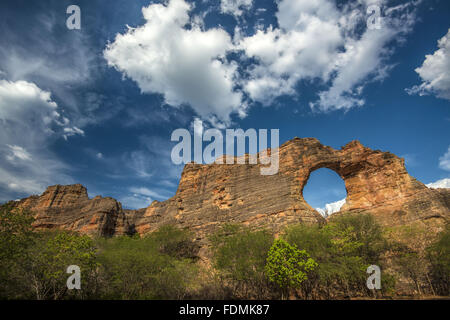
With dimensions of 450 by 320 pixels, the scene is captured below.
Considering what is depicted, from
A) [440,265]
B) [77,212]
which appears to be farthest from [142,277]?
[77,212]

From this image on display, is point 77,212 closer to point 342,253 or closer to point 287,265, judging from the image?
point 287,265

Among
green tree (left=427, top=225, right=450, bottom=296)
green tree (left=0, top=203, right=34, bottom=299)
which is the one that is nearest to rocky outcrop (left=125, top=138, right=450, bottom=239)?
green tree (left=427, top=225, right=450, bottom=296)

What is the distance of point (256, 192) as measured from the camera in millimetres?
44656

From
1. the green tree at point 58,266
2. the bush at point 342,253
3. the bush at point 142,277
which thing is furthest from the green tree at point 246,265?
the green tree at point 58,266

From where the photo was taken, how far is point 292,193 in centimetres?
3938

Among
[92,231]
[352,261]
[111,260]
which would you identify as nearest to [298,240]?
[352,261]

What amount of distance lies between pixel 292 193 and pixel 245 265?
59.9ft

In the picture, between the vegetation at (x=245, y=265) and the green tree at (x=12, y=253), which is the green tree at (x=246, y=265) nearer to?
the vegetation at (x=245, y=265)

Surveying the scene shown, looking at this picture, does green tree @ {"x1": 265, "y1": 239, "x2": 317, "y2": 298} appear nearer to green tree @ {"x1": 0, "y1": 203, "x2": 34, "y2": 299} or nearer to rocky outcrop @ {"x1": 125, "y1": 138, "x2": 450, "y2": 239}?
rocky outcrop @ {"x1": 125, "y1": 138, "x2": 450, "y2": 239}

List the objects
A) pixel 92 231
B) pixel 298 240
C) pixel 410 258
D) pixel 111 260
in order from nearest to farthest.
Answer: pixel 111 260
pixel 410 258
pixel 298 240
pixel 92 231

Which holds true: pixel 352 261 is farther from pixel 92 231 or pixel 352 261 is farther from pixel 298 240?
pixel 92 231

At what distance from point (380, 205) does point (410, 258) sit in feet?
45.3

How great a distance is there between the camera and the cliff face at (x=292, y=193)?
116 feet

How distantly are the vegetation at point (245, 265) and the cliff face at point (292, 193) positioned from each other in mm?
6494
